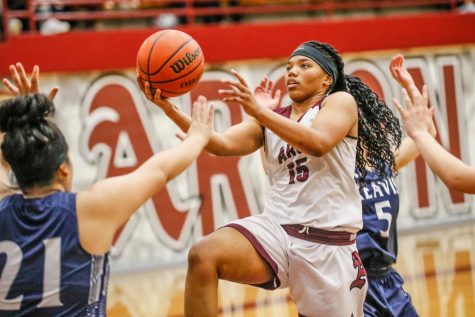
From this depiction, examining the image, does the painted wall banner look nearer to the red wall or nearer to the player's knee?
the red wall

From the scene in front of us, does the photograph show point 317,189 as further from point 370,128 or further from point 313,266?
point 370,128

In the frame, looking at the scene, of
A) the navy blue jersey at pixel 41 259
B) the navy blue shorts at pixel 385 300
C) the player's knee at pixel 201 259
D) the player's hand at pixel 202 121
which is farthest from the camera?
the navy blue shorts at pixel 385 300

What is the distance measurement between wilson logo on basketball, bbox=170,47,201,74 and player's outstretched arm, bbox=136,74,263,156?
167 mm

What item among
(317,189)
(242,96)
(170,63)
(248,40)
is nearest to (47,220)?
(242,96)

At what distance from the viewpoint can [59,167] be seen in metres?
2.93

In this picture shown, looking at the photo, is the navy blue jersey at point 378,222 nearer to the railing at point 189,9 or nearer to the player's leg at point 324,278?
the player's leg at point 324,278

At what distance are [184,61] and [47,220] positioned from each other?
5.85 feet

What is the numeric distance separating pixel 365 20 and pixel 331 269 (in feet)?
23.0

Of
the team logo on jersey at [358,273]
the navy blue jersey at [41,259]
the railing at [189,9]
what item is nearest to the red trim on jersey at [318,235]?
the team logo on jersey at [358,273]

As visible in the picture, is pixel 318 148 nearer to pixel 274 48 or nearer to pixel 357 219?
pixel 357 219

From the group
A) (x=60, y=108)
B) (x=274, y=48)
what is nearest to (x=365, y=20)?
(x=274, y=48)

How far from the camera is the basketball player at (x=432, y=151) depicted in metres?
3.42

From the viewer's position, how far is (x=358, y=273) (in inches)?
170

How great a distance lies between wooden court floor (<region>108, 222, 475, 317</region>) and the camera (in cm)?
692
